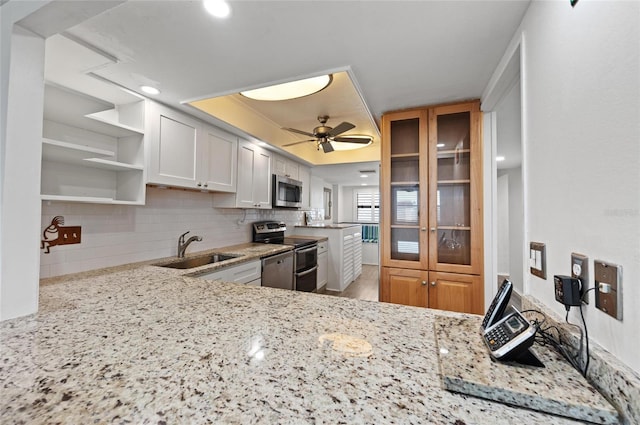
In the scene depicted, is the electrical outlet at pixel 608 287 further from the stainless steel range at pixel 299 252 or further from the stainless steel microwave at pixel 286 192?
the stainless steel microwave at pixel 286 192

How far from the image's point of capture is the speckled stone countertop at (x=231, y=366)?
503 millimetres

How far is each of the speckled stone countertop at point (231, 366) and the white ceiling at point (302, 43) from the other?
129 cm

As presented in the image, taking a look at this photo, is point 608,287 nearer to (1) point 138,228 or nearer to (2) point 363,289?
(1) point 138,228

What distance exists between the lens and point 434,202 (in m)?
2.24

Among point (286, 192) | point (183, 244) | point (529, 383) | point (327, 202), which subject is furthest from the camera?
point (327, 202)

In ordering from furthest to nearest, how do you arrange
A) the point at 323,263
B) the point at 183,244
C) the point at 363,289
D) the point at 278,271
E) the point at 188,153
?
the point at 363,289
the point at 323,263
the point at 278,271
the point at 183,244
the point at 188,153

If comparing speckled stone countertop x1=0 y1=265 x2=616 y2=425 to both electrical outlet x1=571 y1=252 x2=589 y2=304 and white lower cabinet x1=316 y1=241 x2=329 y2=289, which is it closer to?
electrical outlet x1=571 y1=252 x2=589 y2=304

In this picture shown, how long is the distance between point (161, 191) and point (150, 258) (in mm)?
598

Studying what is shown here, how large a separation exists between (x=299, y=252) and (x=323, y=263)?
2.88 feet

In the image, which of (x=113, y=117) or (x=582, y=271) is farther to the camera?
(x=113, y=117)

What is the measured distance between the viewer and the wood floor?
4.05 m

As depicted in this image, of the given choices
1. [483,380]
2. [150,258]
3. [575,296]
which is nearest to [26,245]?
[150,258]

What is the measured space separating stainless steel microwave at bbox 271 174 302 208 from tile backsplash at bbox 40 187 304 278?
539mm

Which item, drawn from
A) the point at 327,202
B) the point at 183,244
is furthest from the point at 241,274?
the point at 327,202
